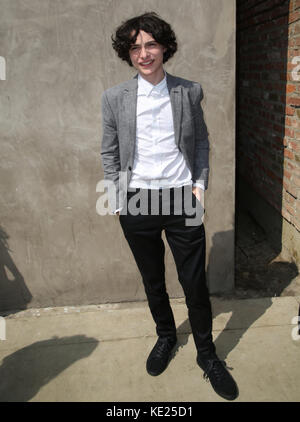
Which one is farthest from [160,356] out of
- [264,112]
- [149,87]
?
[264,112]

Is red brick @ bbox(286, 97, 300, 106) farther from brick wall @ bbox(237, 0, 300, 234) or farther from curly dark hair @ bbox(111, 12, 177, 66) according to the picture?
curly dark hair @ bbox(111, 12, 177, 66)

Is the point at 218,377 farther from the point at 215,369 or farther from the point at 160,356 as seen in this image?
the point at 160,356

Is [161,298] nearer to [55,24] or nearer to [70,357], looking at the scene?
[70,357]

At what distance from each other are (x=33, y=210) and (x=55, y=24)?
1.58 meters

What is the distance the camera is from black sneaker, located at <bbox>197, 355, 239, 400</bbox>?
292 cm

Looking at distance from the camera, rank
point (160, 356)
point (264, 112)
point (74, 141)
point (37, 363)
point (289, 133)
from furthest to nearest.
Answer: point (264, 112) < point (289, 133) < point (74, 141) < point (37, 363) < point (160, 356)

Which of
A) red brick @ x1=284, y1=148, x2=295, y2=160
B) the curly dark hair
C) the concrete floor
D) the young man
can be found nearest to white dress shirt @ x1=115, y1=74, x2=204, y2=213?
the young man

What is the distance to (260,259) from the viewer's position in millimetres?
4898

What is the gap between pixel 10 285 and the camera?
409 centimetres

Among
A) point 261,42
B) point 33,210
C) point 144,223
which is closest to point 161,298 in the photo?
point 144,223

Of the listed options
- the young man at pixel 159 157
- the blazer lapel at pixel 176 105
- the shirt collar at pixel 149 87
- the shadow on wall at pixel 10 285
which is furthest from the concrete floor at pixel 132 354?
the shirt collar at pixel 149 87
